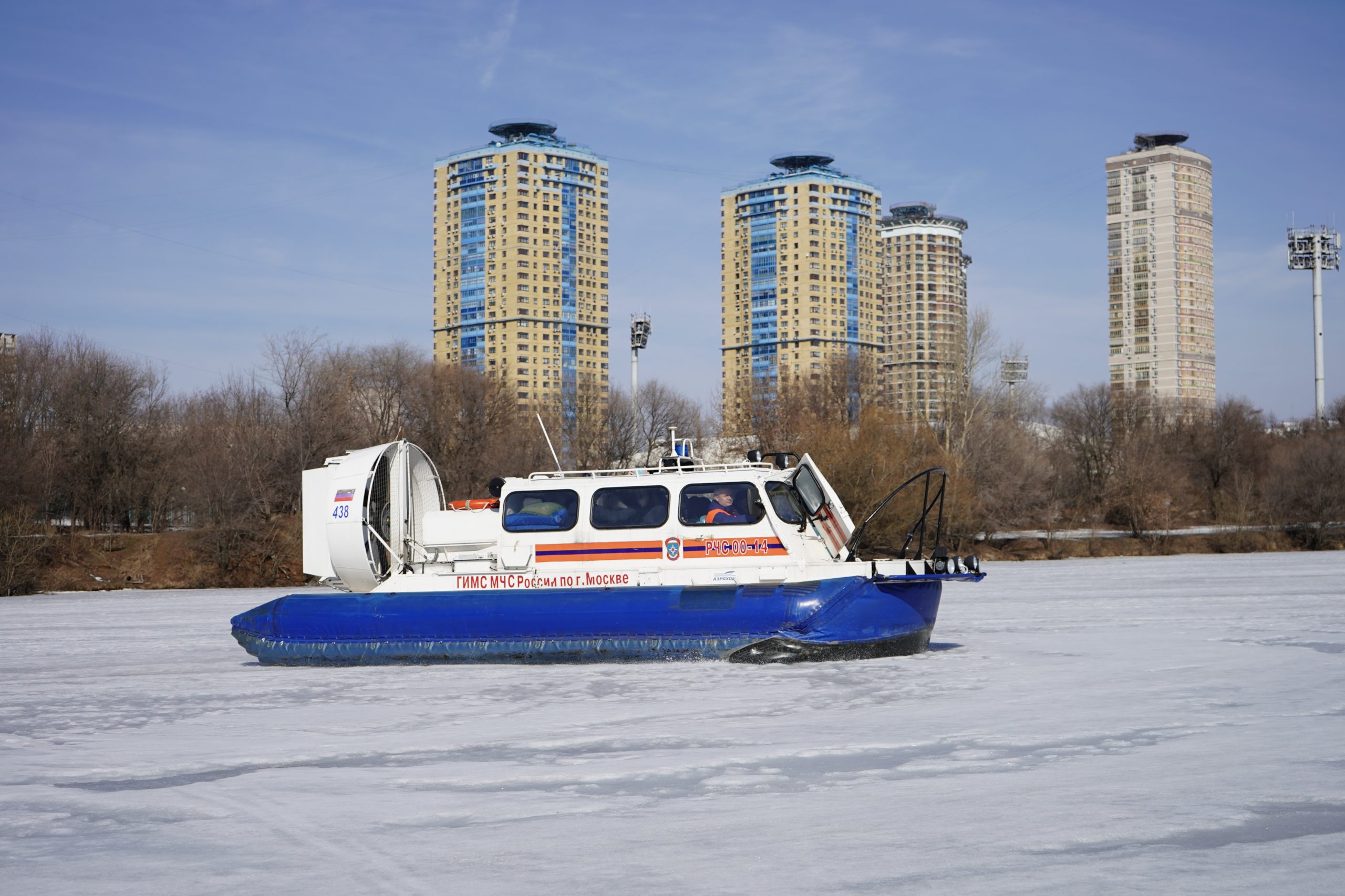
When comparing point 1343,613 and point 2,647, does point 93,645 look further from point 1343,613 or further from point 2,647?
point 1343,613

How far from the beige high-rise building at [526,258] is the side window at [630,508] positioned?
59.3m

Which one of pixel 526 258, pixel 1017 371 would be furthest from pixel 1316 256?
pixel 526 258

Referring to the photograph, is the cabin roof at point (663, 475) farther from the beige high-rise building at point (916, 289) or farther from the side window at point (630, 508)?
the beige high-rise building at point (916, 289)

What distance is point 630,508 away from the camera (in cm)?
1156

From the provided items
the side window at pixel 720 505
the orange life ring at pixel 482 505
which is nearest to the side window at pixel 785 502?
the side window at pixel 720 505

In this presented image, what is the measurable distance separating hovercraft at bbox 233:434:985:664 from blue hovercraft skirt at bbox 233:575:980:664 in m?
0.02

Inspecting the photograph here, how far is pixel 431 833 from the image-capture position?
16.5 feet

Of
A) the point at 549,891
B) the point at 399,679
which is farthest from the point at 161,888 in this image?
the point at 399,679

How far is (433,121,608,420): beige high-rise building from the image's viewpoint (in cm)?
7325

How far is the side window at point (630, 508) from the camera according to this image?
11492 millimetres

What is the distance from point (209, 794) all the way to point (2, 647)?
32.2ft

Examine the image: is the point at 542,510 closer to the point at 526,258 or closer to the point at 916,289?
the point at 526,258

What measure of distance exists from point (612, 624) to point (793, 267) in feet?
238

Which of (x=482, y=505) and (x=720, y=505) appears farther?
(x=482, y=505)
